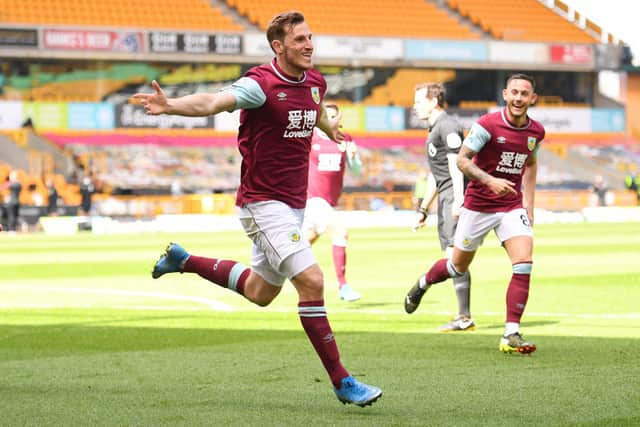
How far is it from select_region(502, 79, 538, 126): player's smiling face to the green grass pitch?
1.80 m

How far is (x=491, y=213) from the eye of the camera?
9773 mm

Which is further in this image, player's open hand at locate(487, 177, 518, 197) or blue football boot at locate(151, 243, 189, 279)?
player's open hand at locate(487, 177, 518, 197)

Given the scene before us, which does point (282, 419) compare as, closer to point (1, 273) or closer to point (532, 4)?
point (1, 273)

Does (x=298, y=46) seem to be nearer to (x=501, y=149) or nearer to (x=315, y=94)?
(x=315, y=94)

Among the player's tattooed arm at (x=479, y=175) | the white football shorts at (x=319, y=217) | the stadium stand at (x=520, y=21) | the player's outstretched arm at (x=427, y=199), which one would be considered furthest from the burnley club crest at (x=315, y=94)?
the stadium stand at (x=520, y=21)

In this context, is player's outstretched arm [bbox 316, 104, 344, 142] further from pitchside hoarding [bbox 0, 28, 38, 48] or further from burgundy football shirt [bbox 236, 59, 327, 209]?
pitchside hoarding [bbox 0, 28, 38, 48]

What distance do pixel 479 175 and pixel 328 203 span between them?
555 cm

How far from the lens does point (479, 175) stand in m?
9.19

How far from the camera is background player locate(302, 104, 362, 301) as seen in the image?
14414mm

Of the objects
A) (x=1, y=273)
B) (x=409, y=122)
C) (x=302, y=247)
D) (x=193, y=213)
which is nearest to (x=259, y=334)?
(x=302, y=247)

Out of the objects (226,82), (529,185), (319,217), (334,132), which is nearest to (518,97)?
(529,185)

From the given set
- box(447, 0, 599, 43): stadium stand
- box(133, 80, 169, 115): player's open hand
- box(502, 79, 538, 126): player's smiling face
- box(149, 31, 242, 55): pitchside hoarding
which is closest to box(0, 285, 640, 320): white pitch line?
box(502, 79, 538, 126): player's smiling face

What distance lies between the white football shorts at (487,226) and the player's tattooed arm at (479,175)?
0.30 metres

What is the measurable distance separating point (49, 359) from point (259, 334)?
2.21 metres
